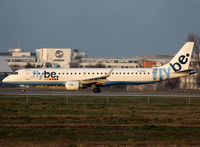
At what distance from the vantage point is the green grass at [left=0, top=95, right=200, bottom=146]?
17.4 m

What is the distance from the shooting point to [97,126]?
71.9 feet

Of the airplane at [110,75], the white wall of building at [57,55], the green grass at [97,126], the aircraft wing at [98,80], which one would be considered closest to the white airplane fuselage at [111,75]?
the airplane at [110,75]

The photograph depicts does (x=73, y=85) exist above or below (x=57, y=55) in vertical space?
below

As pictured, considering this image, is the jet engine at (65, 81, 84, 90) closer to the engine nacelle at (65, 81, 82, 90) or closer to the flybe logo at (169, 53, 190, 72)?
the engine nacelle at (65, 81, 82, 90)

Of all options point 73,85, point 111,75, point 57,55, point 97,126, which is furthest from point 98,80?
point 57,55

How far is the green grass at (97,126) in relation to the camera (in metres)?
17.4

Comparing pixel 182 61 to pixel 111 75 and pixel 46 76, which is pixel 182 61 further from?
pixel 46 76

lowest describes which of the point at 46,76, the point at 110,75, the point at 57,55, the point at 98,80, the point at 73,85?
the point at 73,85

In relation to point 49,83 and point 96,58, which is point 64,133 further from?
point 96,58

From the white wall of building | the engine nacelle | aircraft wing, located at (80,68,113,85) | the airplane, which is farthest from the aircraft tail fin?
the white wall of building

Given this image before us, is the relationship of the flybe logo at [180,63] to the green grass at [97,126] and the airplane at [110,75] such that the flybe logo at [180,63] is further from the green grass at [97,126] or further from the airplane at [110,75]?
→ the green grass at [97,126]

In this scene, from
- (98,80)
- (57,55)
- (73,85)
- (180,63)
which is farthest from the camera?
(57,55)

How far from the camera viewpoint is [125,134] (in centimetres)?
1928

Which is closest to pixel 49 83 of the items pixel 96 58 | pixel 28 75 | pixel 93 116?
pixel 28 75
